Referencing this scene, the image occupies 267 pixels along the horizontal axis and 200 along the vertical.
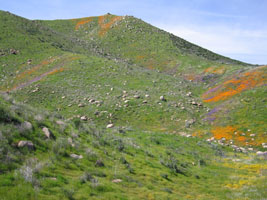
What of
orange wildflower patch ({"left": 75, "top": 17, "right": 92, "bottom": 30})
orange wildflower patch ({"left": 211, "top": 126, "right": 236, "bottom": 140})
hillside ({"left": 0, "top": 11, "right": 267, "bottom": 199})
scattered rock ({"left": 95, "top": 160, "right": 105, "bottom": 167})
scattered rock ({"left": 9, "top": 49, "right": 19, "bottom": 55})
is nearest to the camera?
hillside ({"left": 0, "top": 11, "right": 267, "bottom": 199})

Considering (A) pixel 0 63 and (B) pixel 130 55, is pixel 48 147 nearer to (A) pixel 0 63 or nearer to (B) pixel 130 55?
(A) pixel 0 63

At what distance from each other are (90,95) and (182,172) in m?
23.1

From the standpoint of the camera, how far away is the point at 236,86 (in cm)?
3544

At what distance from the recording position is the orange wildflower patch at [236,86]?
3353 cm

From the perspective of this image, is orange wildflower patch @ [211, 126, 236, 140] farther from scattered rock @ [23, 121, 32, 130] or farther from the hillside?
scattered rock @ [23, 121, 32, 130]

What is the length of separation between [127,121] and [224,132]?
39.6 feet

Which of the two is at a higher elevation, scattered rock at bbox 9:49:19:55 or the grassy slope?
scattered rock at bbox 9:49:19:55

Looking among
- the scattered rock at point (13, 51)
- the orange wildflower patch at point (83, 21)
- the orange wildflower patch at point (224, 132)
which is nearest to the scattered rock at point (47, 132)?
the orange wildflower patch at point (224, 132)

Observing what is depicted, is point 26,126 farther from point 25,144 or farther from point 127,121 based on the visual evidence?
point 127,121

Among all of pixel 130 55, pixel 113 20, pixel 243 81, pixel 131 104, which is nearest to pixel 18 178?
pixel 131 104

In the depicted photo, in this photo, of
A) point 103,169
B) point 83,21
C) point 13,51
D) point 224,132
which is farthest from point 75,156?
point 83,21

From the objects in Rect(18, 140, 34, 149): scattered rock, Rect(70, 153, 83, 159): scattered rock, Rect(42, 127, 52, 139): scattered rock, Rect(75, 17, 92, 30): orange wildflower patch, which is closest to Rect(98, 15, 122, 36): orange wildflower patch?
Rect(75, 17, 92, 30): orange wildflower patch

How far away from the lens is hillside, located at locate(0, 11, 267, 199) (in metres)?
8.70

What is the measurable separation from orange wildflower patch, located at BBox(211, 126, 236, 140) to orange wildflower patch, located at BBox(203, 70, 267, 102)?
8674mm
